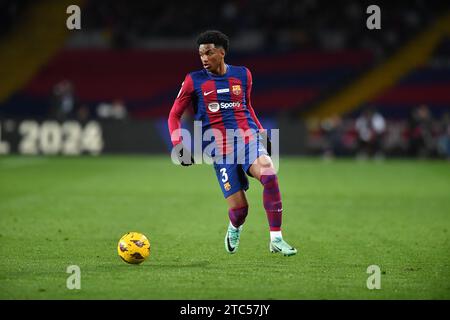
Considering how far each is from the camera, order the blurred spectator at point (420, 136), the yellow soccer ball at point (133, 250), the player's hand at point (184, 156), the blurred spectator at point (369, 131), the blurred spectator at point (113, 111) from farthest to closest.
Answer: the blurred spectator at point (113, 111) → the blurred spectator at point (420, 136) → the blurred spectator at point (369, 131) → the player's hand at point (184, 156) → the yellow soccer ball at point (133, 250)

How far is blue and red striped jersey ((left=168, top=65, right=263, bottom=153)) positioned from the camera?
29.9 ft

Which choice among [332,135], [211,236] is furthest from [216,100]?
[332,135]

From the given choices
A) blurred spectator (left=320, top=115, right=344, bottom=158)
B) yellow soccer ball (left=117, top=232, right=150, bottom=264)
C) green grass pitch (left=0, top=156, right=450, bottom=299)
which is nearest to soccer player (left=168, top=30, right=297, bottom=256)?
green grass pitch (left=0, top=156, right=450, bottom=299)

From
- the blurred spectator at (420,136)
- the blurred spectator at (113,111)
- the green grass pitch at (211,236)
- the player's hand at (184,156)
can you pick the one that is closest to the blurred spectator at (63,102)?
the blurred spectator at (113,111)

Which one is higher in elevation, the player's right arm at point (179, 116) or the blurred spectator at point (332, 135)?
the player's right arm at point (179, 116)

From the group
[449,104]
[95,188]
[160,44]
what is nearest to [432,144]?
[449,104]

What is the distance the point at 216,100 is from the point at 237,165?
0.71m

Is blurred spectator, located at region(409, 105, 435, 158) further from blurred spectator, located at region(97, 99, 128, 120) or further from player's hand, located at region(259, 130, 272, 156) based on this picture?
player's hand, located at region(259, 130, 272, 156)

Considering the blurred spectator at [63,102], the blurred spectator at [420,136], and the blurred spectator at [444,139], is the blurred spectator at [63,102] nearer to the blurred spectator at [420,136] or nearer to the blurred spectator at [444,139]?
the blurred spectator at [420,136]

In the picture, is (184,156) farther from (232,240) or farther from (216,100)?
(232,240)

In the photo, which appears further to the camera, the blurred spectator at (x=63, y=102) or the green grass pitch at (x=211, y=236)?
the blurred spectator at (x=63, y=102)

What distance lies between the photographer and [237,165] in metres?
9.18

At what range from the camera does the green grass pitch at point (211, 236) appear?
7.41 meters

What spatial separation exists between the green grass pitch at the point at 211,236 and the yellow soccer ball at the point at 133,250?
107mm
